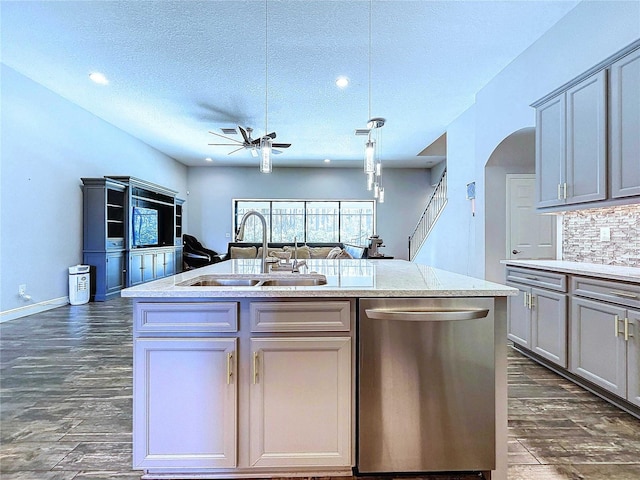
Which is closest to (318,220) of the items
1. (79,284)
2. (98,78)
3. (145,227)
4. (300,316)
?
(145,227)

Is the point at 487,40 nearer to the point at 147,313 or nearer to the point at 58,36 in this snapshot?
the point at 147,313

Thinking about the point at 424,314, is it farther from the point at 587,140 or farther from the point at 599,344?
the point at 587,140

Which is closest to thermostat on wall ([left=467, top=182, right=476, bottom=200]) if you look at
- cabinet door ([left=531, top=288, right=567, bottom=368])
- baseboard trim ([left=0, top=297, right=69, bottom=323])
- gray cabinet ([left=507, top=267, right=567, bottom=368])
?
gray cabinet ([left=507, top=267, right=567, bottom=368])

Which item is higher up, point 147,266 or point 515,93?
point 515,93

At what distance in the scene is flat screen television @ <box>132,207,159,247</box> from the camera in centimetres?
661

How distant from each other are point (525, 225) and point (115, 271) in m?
6.42

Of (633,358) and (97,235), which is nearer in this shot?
(633,358)

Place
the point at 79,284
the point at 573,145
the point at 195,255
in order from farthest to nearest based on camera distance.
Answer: the point at 195,255, the point at 79,284, the point at 573,145

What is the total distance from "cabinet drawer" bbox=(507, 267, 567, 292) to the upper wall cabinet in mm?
572

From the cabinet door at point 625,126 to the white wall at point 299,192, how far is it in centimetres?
795

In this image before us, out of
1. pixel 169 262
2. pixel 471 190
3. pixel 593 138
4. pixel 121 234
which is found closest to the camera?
pixel 593 138

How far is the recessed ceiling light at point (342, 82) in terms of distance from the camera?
176 inches

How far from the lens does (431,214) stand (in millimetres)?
8266

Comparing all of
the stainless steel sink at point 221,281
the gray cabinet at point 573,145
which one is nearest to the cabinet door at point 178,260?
the stainless steel sink at point 221,281
